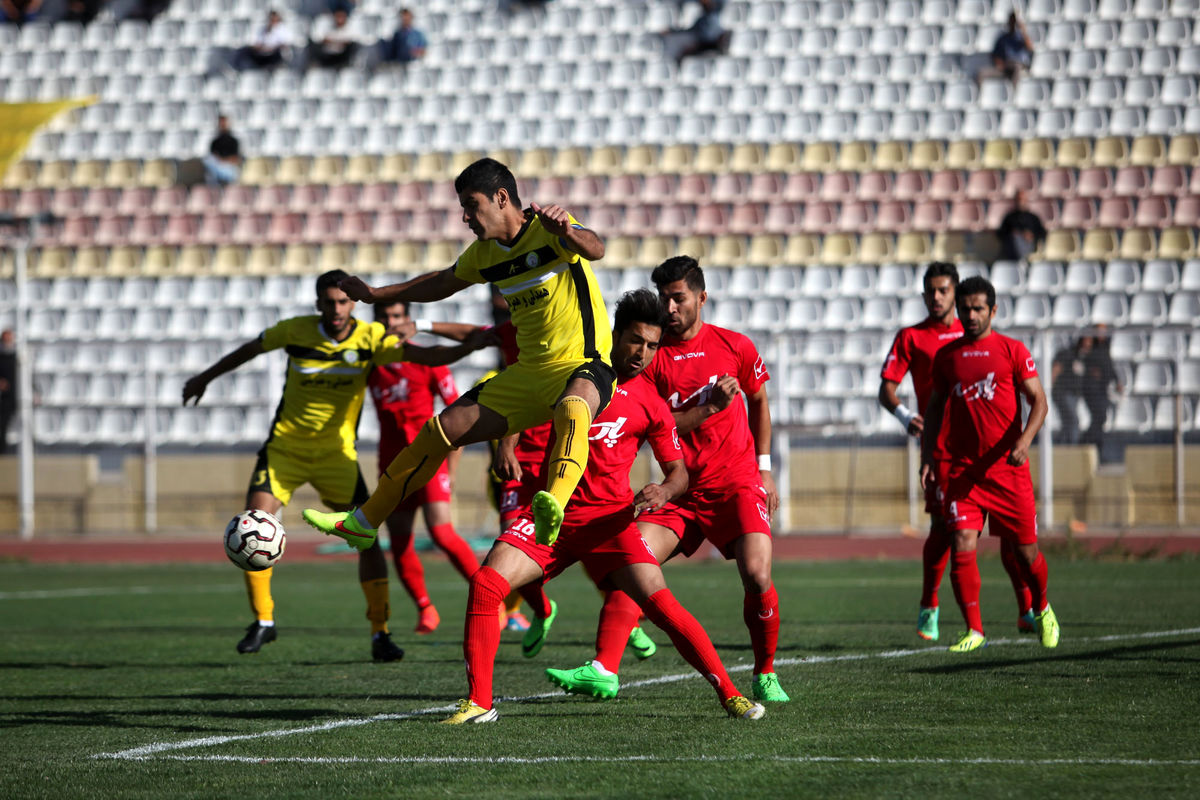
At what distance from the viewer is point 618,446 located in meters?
5.87

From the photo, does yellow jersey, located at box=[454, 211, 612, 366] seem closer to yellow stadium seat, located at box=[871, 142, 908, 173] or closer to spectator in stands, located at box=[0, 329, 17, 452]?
spectator in stands, located at box=[0, 329, 17, 452]

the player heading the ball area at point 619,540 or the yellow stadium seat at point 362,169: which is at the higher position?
the yellow stadium seat at point 362,169

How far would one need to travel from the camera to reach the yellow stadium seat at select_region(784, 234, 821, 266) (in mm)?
21031

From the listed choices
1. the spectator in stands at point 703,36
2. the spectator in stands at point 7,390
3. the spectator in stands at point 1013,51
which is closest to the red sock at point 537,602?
the spectator in stands at point 7,390

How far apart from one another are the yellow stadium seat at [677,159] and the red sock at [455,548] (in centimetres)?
1361

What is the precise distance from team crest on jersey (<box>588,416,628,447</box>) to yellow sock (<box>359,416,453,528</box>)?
2.12 feet

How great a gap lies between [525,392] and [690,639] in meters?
1.26

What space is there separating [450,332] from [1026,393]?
3294mm

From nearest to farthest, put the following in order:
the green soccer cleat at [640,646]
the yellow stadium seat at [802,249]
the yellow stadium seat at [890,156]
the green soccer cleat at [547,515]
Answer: the green soccer cleat at [547,515] → the green soccer cleat at [640,646] → the yellow stadium seat at [802,249] → the yellow stadium seat at [890,156]

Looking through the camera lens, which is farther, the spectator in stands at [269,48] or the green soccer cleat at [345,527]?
the spectator in stands at [269,48]

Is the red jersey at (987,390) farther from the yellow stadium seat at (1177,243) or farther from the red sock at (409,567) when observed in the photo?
the yellow stadium seat at (1177,243)

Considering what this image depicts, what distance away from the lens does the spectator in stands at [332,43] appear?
23.9m

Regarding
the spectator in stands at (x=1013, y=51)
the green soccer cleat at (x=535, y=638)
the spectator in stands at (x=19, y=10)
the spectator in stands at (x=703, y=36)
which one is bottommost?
the green soccer cleat at (x=535, y=638)

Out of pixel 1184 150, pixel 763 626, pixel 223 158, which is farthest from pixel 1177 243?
pixel 763 626
